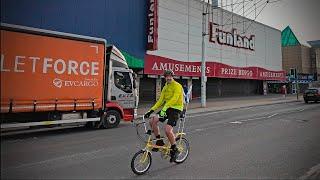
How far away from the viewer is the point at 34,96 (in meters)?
10.5

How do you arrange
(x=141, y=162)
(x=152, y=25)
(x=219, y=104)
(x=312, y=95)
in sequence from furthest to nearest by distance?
(x=312, y=95) < (x=219, y=104) < (x=152, y=25) < (x=141, y=162)

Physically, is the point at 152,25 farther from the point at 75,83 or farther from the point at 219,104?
the point at 75,83

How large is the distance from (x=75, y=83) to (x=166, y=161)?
19.0 ft

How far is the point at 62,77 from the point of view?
1127 centimetres

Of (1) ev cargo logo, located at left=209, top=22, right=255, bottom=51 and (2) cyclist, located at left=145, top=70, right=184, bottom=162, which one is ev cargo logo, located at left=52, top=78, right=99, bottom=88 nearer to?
(2) cyclist, located at left=145, top=70, right=184, bottom=162

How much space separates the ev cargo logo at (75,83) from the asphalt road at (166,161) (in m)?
1.69

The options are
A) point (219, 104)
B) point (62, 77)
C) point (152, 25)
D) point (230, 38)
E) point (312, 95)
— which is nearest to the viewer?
point (62, 77)

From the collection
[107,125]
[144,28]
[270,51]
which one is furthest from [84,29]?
[270,51]

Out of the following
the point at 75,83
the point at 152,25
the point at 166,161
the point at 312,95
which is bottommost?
the point at 166,161

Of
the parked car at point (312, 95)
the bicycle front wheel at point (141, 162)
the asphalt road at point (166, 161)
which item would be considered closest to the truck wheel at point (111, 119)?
the asphalt road at point (166, 161)

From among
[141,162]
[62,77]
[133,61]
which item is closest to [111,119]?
[62,77]

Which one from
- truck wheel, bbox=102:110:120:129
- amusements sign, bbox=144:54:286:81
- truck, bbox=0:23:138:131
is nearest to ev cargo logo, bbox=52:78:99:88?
truck, bbox=0:23:138:131

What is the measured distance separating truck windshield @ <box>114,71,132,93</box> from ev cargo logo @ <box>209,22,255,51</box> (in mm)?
24829

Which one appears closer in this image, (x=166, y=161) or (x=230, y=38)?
(x=166, y=161)
